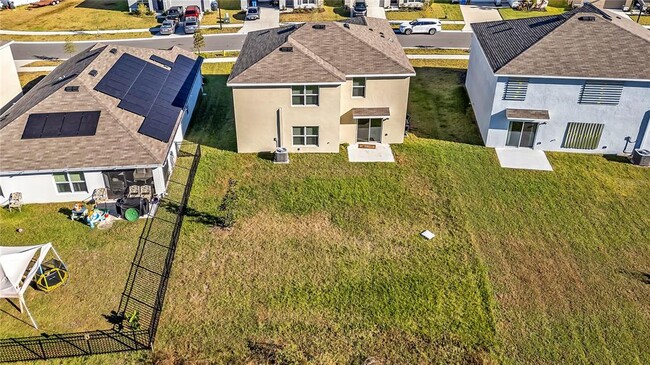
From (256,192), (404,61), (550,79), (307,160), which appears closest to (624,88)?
(550,79)

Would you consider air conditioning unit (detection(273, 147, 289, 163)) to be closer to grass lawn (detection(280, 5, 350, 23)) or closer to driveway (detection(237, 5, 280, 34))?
driveway (detection(237, 5, 280, 34))

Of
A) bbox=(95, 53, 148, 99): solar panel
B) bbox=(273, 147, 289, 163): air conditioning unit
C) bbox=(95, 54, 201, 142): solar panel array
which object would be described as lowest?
bbox=(273, 147, 289, 163): air conditioning unit

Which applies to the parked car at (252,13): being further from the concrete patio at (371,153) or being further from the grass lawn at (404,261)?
the concrete patio at (371,153)

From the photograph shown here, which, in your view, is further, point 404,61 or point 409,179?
point 404,61

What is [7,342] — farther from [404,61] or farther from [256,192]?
[404,61]

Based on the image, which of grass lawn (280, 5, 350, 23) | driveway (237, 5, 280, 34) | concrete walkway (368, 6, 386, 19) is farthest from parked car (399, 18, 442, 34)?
driveway (237, 5, 280, 34)

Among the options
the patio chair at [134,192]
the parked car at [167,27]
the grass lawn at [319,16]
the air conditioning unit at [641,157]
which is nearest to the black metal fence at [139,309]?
the patio chair at [134,192]
